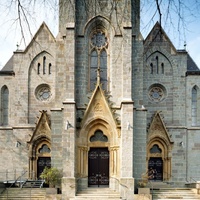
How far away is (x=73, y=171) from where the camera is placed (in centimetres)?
2123

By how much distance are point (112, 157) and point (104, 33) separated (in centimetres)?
820

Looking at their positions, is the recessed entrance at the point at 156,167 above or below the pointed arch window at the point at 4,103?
below

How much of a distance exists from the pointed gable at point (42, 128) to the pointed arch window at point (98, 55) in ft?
15.1

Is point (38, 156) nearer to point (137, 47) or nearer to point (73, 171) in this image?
point (73, 171)

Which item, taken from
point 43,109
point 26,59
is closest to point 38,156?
point 43,109

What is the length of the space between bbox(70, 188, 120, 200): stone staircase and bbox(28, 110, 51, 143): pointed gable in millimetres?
5607

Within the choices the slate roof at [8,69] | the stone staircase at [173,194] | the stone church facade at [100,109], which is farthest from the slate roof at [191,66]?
the slate roof at [8,69]

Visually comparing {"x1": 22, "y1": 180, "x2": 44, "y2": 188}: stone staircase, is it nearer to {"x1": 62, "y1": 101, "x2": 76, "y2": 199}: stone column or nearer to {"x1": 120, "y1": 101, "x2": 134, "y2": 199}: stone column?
{"x1": 62, "y1": 101, "x2": 76, "y2": 199}: stone column

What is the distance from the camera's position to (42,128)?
84.2 feet

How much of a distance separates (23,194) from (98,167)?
5.20 metres

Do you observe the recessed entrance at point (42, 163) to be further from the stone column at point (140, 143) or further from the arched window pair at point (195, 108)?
the arched window pair at point (195, 108)

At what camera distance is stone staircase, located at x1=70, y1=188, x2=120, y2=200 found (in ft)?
67.6

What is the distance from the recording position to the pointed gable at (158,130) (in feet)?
82.3

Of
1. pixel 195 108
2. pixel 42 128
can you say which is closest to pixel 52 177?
pixel 42 128
